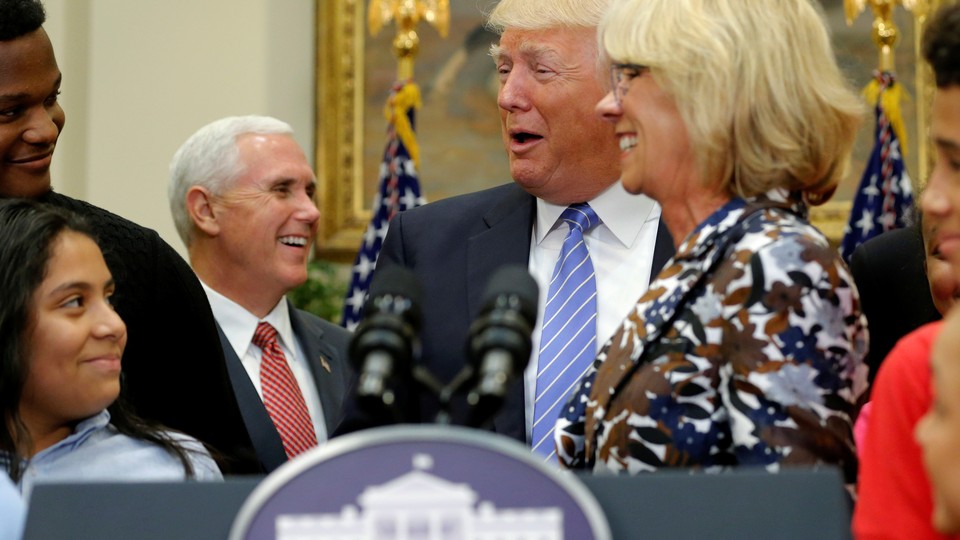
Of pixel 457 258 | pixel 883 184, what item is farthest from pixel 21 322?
pixel 883 184

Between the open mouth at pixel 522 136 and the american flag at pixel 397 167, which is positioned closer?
the open mouth at pixel 522 136

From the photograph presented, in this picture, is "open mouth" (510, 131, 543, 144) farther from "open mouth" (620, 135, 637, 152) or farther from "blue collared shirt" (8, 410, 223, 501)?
"blue collared shirt" (8, 410, 223, 501)

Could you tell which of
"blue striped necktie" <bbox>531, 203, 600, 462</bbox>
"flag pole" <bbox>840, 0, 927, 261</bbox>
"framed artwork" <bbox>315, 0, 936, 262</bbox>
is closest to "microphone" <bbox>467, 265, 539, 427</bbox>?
"blue striped necktie" <bbox>531, 203, 600, 462</bbox>

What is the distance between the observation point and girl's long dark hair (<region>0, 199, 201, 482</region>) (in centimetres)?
Result: 279

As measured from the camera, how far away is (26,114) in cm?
331

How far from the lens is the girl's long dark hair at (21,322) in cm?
279

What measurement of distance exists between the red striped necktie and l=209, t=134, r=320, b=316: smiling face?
8.1 inches

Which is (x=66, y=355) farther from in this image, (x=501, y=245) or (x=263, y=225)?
(x=263, y=225)

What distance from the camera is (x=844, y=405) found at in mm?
2152

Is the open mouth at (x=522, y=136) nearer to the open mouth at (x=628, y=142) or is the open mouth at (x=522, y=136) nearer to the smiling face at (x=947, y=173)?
the open mouth at (x=628, y=142)

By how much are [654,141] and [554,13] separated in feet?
3.56

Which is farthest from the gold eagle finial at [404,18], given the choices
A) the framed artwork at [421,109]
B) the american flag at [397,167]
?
the framed artwork at [421,109]

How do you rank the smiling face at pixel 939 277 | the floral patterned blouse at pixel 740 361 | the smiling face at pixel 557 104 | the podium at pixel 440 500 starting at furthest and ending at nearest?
1. the smiling face at pixel 557 104
2. the smiling face at pixel 939 277
3. the floral patterned blouse at pixel 740 361
4. the podium at pixel 440 500

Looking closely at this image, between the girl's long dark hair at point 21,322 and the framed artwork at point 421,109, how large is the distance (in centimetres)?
554
